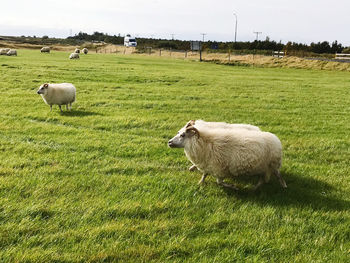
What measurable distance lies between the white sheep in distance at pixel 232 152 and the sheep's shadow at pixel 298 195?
158mm

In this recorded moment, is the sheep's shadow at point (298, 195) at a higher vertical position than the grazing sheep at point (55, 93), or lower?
lower

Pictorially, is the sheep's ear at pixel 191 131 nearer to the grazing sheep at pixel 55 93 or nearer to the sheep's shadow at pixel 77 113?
the sheep's shadow at pixel 77 113

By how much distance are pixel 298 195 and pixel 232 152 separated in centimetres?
132

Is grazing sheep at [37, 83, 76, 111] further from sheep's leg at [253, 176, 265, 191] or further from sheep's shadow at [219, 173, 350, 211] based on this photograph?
sheep's leg at [253, 176, 265, 191]

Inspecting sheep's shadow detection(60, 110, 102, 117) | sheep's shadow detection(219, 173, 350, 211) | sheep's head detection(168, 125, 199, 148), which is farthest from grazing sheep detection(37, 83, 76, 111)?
sheep's shadow detection(219, 173, 350, 211)

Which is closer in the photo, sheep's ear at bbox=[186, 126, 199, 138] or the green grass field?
the green grass field

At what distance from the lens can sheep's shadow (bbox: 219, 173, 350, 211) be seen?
17.2 ft

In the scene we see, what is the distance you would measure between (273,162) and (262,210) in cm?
121

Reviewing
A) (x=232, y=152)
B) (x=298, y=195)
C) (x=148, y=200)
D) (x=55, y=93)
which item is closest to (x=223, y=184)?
(x=232, y=152)

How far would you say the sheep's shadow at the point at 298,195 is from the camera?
17.2 feet

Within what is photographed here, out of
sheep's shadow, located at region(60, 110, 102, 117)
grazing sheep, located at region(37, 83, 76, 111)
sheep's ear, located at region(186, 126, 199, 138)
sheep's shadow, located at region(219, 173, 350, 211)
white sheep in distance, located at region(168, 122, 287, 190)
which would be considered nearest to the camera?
sheep's shadow, located at region(219, 173, 350, 211)

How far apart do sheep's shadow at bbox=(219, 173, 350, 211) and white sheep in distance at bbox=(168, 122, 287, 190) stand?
158 millimetres

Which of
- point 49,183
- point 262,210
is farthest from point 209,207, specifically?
point 49,183

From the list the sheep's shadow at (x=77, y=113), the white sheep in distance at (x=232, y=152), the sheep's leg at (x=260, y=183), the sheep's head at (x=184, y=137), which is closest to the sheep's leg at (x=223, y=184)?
the white sheep in distance at (x=232, y=152)
